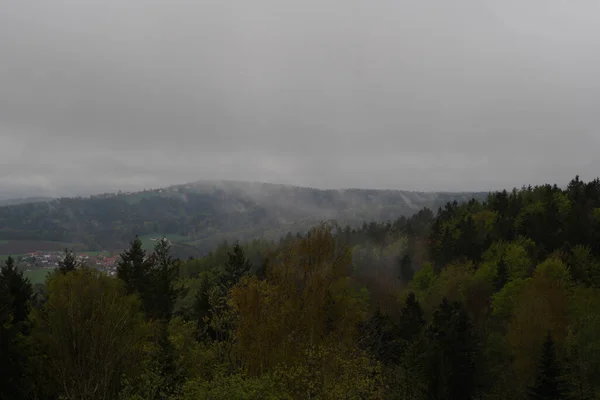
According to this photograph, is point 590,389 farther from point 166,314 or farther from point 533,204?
point 533,204

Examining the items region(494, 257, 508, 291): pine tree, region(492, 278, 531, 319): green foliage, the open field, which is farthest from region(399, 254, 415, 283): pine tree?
the open field

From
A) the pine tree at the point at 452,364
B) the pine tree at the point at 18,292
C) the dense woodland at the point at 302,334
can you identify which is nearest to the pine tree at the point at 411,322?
the dense woodland at the point at 302,334

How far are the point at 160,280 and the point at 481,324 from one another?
40173 millimetres

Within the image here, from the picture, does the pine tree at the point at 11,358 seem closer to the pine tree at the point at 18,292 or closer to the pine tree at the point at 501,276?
the pine tree at the point at 18,292

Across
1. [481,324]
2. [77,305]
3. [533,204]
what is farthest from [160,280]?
[533,204]

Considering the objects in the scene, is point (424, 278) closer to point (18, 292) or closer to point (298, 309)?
point (298, 309)

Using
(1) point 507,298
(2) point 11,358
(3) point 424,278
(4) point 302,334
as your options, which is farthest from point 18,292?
(3) point 424,278

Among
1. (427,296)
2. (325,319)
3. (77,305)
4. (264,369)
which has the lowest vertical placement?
(427,296)

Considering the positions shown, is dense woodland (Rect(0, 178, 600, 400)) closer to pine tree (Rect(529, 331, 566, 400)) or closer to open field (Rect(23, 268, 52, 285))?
pine tree (Rect(529, 331, 566, 400))

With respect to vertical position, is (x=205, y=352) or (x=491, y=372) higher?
(x=205, y=352)

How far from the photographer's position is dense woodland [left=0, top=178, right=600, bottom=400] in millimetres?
17578

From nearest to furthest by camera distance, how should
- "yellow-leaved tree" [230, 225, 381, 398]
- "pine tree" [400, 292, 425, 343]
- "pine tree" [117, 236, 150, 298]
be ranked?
"yellow-leaved tree" [230, 225, 381, 398]
"pine tree" [117, 236, 150, 298]
"pine tree" [400, 292, 425, 343]

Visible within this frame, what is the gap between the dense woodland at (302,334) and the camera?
692 inches

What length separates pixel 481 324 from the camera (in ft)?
173
